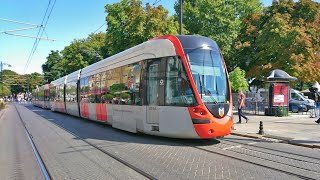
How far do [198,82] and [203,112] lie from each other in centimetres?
94

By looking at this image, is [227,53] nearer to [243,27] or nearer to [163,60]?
[243,27]

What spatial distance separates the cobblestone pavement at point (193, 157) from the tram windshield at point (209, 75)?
1518 mm

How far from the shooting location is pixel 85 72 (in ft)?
70.6

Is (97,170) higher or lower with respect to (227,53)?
lower

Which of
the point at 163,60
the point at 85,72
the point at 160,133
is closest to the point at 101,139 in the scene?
the point at 160,133

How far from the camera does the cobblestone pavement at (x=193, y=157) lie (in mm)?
7150

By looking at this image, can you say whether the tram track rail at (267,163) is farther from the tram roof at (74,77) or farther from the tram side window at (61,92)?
the tram side window at (61,92)

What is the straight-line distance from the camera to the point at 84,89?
21141 mm

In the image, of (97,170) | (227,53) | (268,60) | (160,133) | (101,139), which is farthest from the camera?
(227,53)

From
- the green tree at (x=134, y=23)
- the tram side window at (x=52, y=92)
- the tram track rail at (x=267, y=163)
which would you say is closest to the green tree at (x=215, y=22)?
the green tree at (x=134, y=23)

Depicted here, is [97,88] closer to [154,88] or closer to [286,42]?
[154,88]

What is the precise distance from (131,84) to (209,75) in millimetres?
3634

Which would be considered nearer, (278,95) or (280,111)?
(280,111)

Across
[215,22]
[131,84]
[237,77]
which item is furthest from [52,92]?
[131,84]
